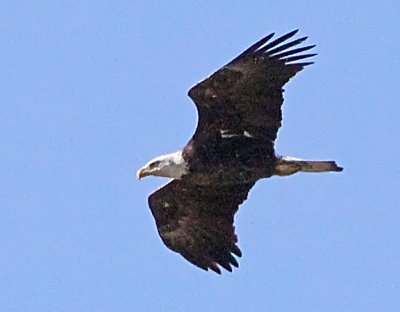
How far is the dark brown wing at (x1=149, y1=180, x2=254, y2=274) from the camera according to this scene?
20.1 metres

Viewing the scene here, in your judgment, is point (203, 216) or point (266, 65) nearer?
point (266, 65)

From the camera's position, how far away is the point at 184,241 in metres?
20.4

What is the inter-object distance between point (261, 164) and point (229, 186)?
0.82m

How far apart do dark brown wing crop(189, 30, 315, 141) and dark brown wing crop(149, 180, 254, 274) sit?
1057 mm

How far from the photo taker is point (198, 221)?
66.8ft

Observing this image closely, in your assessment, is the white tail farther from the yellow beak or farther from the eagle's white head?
the yellow beak

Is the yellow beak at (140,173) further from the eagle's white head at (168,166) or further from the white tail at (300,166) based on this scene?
the white tail at (300,166)

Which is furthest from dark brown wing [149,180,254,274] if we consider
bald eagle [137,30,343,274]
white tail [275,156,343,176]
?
white tail [275,156,343,176]

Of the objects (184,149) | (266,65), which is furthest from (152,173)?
(266,65)

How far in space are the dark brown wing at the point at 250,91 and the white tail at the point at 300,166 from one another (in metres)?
0.32

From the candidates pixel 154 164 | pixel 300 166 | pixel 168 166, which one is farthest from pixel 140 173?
pixel 300 166

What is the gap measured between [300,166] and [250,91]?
105 cm

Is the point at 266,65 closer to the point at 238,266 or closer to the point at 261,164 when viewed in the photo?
the point at 261,164

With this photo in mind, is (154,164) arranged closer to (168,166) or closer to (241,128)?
(168,166)
